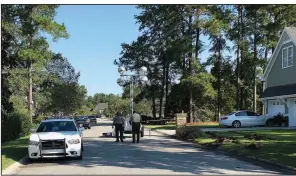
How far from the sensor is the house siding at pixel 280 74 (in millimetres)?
34531

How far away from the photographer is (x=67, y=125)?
1631 centimetres

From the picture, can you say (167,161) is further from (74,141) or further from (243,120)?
(243,120)

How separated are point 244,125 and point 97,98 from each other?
455ft

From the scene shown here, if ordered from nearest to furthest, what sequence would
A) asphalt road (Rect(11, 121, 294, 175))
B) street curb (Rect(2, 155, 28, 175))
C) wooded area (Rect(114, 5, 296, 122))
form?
asphalt road (Rect(11, 121, 294, 175)) → street curb (Rect(2, 155, 28, 175)) → wooded area (Rect(114, 5, 296, 122))

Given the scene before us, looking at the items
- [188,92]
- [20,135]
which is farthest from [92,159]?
[188,92]

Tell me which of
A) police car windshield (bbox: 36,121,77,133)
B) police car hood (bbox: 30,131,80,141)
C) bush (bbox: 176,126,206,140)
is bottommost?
bush (bbox: 176,126,206,140)

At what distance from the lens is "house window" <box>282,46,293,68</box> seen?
1375 inches

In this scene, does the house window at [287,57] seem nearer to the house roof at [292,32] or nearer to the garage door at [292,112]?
the house roof at [292,32]

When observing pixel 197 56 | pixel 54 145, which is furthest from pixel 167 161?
pixel 197 56

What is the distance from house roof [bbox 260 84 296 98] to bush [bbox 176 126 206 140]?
1106cm

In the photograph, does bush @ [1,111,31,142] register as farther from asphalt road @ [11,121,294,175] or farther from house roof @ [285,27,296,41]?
house roof @ [285,27,296,41]

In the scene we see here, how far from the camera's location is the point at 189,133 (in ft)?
81.0

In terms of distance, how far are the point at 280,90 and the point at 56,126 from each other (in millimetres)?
23741

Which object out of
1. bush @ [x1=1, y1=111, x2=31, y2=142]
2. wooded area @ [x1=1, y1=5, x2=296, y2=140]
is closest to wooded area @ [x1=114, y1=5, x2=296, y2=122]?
wooded area @ [x1=1, y1=5, x2=296, y2=140]
